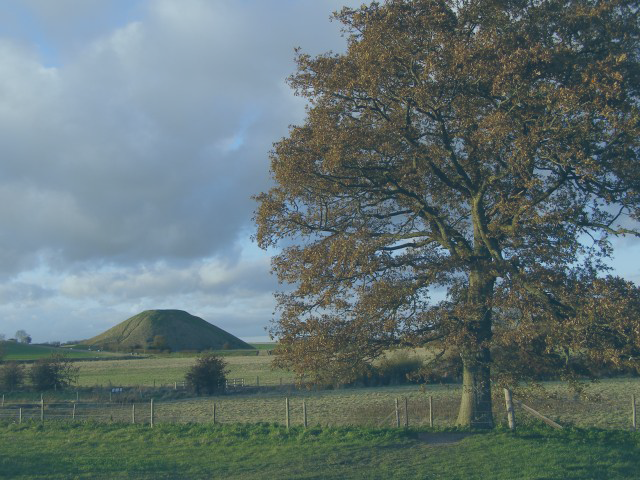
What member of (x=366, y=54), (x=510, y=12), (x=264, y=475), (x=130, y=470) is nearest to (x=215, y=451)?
(x=130, y=470)

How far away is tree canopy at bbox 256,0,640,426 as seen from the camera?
45.1 feet

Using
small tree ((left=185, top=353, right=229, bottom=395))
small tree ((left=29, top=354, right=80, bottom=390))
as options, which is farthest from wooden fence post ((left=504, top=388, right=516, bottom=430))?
small tree ((left=29, top=354, right=80, bottom=390))

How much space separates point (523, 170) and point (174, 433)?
13.3 metres

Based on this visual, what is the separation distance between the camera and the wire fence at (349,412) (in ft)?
70.8

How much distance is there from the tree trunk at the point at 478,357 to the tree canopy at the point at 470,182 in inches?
2.0

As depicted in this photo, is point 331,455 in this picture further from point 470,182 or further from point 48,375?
point 48,375

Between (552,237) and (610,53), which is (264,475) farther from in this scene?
(610,53)

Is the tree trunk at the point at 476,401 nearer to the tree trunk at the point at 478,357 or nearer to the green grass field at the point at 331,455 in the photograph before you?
the tree trunk at the point at 478,357

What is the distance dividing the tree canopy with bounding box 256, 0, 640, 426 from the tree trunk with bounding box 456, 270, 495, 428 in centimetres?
5

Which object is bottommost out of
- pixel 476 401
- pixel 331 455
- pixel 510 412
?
pixel 331 455

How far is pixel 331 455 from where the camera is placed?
591 inches

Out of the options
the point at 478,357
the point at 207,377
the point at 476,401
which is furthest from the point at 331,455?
the point at 207,377

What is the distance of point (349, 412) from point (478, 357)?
44.2 feet

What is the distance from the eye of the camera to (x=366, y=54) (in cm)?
1501
